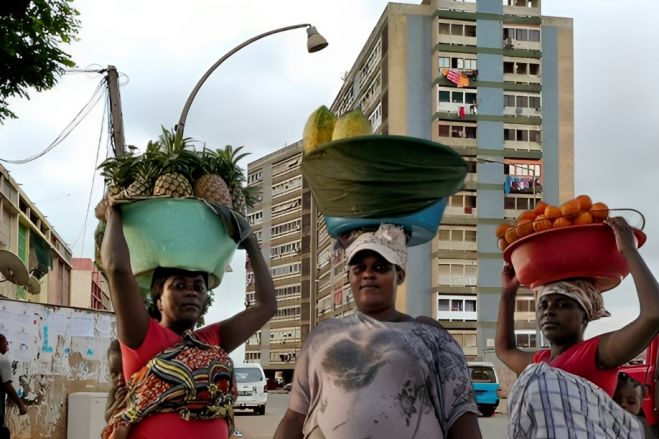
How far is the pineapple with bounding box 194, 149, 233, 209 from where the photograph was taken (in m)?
4.38

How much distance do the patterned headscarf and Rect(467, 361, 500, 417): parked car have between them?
25104 mm

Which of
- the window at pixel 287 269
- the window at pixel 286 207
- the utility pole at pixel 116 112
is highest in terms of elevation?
the window at pixel 286 207

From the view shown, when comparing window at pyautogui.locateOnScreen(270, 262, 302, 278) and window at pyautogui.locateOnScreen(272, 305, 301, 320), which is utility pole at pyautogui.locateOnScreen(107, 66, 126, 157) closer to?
window at pyautogui.locateOnScreen(270, 262, 302, 278)

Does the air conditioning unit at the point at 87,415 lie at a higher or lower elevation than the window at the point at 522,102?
lower

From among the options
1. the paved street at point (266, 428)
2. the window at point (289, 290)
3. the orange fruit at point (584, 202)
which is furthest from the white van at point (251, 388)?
the window at point (289, 290)

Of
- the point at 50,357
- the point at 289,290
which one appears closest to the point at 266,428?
the point at 50,357

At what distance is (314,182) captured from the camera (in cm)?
378

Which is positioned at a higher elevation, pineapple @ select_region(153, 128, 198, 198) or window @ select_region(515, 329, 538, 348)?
pineapple @ select_region(153, 128, 198, 198)

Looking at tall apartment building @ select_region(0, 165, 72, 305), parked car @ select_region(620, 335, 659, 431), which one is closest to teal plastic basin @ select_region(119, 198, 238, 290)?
parked car @ select_region(620, 335, 659, 431)

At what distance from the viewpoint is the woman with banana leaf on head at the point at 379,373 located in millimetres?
3223

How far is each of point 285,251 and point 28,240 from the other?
77.6 metres

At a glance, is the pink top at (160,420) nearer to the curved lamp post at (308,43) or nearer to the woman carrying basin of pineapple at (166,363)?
the woman carrying basin of pineapple at (166,363)

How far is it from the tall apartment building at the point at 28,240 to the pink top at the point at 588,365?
2454 centimetres

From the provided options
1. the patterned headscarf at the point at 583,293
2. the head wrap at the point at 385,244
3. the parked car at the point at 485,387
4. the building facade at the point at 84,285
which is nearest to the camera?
the head wrap at the point at 385,244
